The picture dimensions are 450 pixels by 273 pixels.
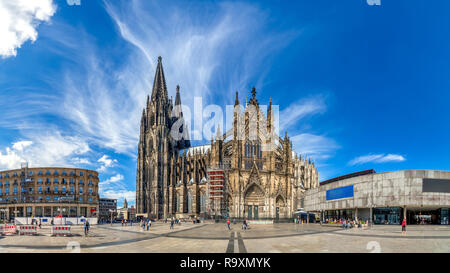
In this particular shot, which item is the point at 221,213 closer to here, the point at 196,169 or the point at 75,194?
the point at 196,169

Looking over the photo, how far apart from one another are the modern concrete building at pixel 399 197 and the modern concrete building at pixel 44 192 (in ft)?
196

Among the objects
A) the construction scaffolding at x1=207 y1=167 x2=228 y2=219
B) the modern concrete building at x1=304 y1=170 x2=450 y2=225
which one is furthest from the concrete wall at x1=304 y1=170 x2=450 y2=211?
the construction scaffolding at x1=207 y1=167 x2=228 y2=219

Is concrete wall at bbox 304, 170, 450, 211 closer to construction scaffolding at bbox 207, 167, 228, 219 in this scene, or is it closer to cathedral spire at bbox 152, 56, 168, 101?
construction scaffolding at bbox 207, 167, 228, 219

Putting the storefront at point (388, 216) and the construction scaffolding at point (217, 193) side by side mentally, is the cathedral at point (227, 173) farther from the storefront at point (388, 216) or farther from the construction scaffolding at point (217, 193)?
the storefront at point (388, 216)

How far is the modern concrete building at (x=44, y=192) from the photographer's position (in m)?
74.3

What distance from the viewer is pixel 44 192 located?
246ft

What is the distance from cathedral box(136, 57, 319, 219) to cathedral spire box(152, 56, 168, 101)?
45 centimetres

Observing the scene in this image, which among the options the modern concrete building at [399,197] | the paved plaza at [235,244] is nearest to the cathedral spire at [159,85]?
the modern concrete building at [399,197]

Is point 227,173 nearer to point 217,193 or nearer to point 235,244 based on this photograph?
point 217,193

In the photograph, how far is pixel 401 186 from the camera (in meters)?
45.7

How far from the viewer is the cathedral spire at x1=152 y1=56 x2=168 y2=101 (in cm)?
9549

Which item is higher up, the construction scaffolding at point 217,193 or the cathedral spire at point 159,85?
the cathedral spire at point 159,85

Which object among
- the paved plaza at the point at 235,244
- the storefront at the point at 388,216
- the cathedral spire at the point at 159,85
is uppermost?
the cathedral spire at the point at 159,85
